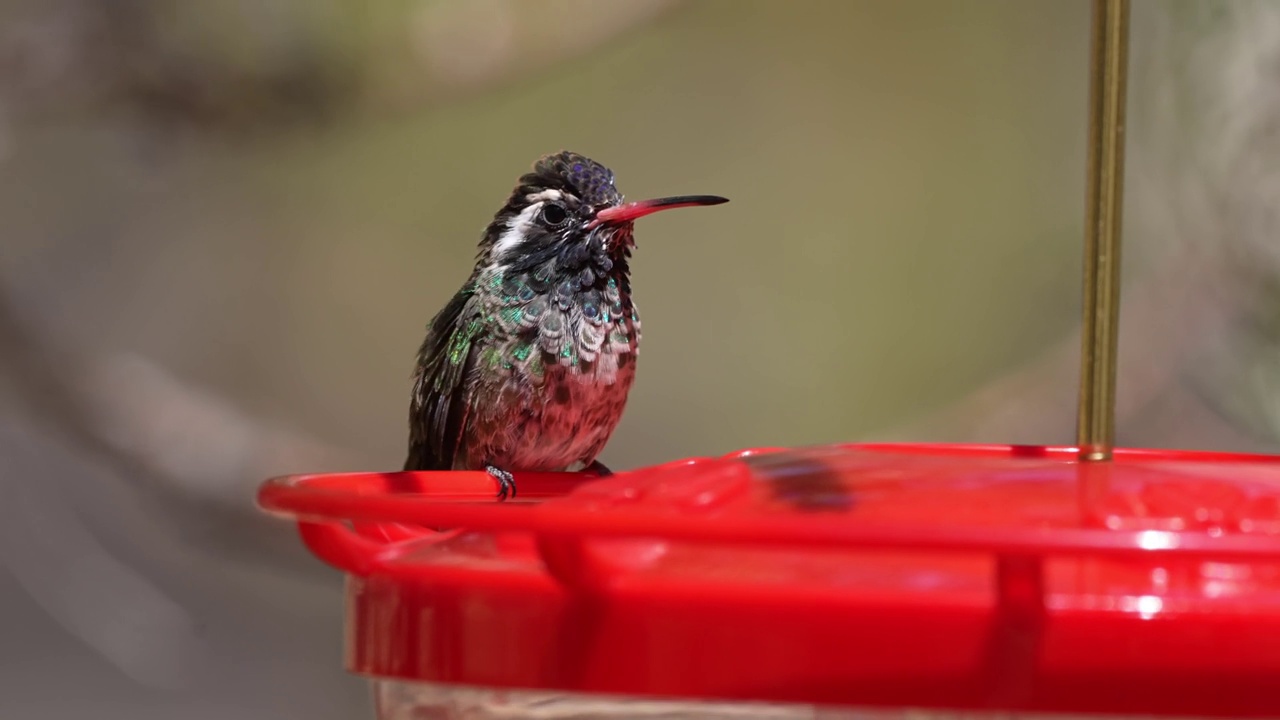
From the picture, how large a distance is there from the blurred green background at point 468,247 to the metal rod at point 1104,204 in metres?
1.91

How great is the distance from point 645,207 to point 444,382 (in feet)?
1.38

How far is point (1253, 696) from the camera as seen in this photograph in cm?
41

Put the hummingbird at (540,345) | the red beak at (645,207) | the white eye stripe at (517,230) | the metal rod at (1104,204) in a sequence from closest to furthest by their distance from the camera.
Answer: the metal rod at (1104,204)
the red beak at (645,207)
the hummingbird at (540,345)
the white eye stripe at (517,230)

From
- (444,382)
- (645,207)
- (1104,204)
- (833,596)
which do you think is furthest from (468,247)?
(833,596)

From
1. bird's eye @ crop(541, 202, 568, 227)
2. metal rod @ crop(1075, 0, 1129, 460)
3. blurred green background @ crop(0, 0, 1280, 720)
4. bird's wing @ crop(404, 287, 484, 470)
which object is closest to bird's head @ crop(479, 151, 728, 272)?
bird's eye @ crop(541, 202, 568, 227)

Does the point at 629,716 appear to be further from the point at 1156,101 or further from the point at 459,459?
the point at 1156,101

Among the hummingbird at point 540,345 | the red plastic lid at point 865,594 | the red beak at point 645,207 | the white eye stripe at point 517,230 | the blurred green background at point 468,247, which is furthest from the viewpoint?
the blurred green background at point 468,247

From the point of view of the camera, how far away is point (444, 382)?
180 cm

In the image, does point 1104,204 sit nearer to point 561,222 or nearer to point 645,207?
point 645,207

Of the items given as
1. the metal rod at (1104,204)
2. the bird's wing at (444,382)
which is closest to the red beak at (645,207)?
the bird's wing at (444,382)

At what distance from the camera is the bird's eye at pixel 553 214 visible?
190cm

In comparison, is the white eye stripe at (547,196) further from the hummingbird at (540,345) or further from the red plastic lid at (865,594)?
the red plastic lid at (865,594)

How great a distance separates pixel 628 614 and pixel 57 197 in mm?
2321

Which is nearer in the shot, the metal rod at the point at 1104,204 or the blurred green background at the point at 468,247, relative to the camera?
the metal rod at the point at 1104,204
